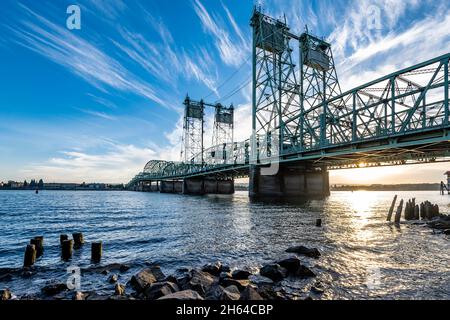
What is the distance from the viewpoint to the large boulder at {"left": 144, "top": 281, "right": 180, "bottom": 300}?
636 cm

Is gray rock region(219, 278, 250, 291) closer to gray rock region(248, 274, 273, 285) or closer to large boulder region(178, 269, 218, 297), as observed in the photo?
large boulder region(178, 269, 218, 297)

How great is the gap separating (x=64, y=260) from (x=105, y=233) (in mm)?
6925

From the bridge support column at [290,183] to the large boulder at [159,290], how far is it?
148 ft

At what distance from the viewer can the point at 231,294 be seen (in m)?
5.97

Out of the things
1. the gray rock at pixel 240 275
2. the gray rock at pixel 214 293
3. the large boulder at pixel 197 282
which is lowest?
the gray rock at pixel 240 275

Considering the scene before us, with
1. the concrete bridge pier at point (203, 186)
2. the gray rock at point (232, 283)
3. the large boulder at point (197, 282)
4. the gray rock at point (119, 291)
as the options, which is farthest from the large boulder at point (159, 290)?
the concrete bridge pier at point (203, 186)

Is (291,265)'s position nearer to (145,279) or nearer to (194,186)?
(145,279)

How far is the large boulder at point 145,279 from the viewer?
24.2ft

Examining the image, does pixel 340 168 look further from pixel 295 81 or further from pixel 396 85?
pixel 396 85

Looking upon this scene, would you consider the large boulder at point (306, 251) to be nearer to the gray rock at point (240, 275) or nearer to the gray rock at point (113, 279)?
the gray rock at point (240, 275)

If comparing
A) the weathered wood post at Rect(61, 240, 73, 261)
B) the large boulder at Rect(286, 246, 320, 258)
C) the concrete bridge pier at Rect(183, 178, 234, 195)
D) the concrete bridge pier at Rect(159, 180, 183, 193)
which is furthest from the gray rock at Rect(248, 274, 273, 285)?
the concrete bridge pier at Rect(159, 180, 183, 193)

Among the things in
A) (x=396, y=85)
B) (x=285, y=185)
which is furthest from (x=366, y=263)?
(x=285, y=185)
